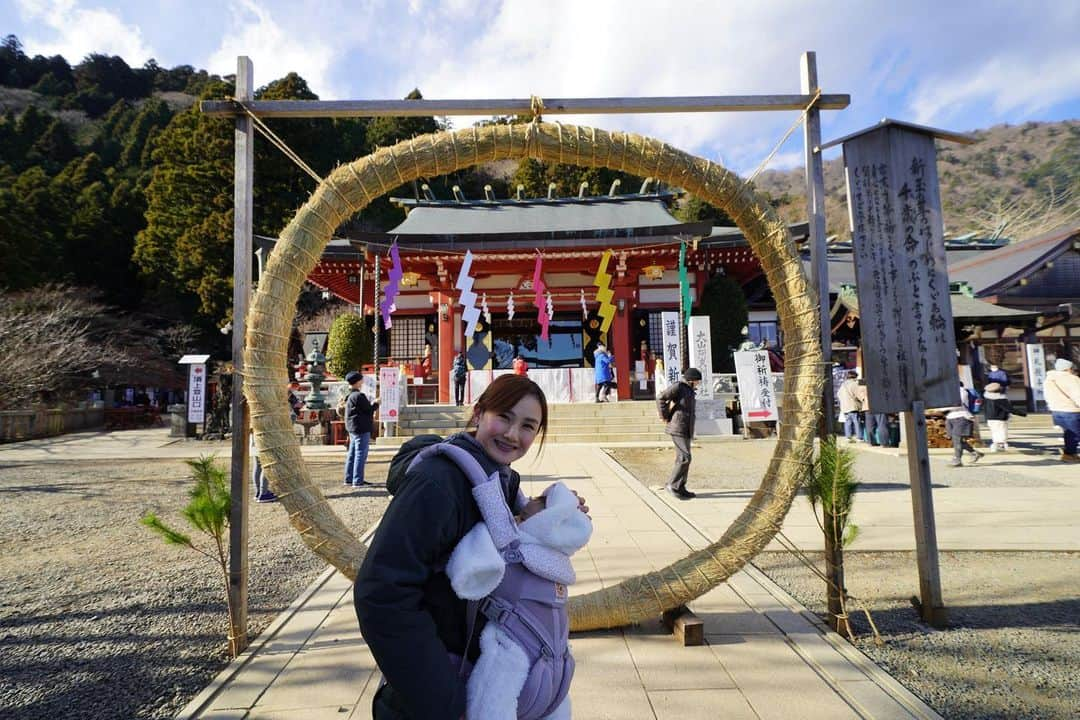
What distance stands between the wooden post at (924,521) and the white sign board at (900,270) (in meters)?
0.15

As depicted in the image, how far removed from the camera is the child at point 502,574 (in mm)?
1109

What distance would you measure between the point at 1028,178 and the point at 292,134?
58439 mm

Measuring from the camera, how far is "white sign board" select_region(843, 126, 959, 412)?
9.82 feet

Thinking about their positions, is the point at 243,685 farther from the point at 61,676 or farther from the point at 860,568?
the point at 860,568

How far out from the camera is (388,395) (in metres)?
12.2

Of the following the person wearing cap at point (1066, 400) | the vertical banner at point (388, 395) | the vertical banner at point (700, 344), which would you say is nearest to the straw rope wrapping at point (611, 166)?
the person wearing cap at point (1066, 400)

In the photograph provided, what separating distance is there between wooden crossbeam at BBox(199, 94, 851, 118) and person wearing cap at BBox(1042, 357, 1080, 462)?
7.62 meters

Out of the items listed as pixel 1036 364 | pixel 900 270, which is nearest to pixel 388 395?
pixel 900 270

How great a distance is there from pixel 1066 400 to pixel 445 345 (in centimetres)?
1329

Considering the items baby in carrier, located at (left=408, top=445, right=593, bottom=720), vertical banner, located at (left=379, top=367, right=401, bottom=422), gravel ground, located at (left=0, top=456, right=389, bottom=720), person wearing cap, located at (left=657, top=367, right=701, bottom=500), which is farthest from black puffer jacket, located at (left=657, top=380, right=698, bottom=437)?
vertical banner, located at (left=379, top=367, right=401, bottom=422)

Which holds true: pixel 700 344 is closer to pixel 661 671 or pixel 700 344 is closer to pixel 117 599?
pixel 661 671

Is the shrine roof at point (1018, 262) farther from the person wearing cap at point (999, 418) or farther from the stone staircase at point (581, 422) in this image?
the stone staircase at point (581, 422)

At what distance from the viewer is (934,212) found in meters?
3.08

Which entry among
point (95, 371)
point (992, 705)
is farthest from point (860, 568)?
point (95, 371)
